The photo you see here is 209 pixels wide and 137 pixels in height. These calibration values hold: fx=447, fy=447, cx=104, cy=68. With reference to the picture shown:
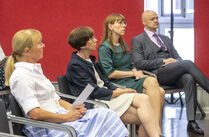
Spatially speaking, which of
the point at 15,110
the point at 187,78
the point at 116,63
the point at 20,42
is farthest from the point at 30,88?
the point at 187,78

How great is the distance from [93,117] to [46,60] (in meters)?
3.12

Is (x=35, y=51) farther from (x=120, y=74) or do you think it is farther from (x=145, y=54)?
(x=145, y=54)

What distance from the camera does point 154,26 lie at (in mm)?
5117

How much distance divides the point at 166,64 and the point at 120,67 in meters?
0.70

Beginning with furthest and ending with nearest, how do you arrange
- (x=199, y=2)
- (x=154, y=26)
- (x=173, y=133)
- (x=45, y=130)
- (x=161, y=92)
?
(x=199, y=2) < (x=154, y=26) < (x=173, y=133) < (x=161, y=92) < (x=45, y=130)

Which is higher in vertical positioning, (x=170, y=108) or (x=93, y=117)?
(x=93, y=117)

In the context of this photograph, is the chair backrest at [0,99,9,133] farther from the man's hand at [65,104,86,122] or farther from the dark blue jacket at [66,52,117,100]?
the dark blue jacket at [66,52,117,100]

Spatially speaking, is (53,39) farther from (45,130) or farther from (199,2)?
(45,130)

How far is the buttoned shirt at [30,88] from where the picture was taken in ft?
8.84

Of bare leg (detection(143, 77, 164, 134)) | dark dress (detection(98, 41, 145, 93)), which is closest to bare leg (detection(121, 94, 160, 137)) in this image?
bare leg (detection(143, 77, 164, 134))

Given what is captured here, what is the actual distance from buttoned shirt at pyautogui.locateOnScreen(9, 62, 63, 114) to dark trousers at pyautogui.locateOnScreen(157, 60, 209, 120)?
2.02 meters

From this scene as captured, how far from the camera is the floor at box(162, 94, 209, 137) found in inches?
181

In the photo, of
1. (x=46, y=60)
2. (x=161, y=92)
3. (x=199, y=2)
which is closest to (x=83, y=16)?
(x=46, y=60)

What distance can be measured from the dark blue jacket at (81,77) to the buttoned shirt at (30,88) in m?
0.59
